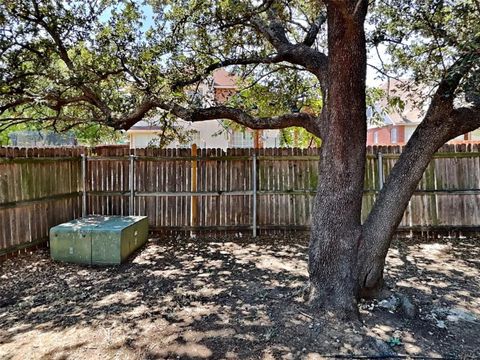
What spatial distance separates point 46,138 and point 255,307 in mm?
17945

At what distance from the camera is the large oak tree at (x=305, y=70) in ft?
10.8

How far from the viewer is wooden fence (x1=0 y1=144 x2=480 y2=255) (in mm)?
6359

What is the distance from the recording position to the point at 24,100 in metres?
5.08

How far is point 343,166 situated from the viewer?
10.9 ft

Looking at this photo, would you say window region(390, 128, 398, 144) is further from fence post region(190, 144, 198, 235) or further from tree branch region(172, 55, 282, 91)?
tree branch region(172, 55, 282, 91)

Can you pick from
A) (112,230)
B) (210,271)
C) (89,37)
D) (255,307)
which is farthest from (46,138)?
(255,307)

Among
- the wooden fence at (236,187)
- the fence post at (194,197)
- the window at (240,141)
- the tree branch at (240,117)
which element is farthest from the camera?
the window at (240,141)

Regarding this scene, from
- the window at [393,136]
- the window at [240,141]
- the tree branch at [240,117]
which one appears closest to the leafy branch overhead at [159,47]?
the tree branch at [240,117]

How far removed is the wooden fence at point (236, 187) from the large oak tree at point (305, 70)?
3.03ft

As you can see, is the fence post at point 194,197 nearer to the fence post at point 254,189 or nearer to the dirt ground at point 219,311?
the fence post at point 254,189

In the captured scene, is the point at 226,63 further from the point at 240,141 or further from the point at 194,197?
the point at 240,141

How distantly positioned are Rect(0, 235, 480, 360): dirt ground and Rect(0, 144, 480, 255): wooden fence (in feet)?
4.48

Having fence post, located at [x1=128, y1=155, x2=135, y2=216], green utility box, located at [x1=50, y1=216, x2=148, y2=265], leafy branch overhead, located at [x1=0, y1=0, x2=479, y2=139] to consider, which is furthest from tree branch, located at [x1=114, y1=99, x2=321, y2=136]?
fence post, located at [x1=128, y1=155, x2=135, y2=216]

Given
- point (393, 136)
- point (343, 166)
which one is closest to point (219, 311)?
point (343, 166)
